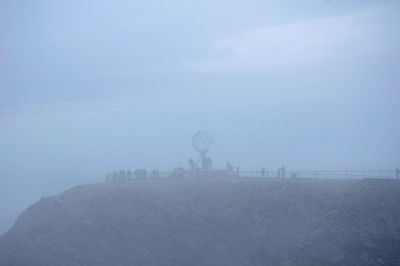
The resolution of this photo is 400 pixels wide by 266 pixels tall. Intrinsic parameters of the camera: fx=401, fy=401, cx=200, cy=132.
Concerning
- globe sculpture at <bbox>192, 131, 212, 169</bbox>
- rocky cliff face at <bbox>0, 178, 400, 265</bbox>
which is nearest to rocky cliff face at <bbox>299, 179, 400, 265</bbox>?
rocky cliff face at <bbox>0, 178, 400, 265</bbox>

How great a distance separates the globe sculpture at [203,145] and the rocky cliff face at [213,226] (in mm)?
10526

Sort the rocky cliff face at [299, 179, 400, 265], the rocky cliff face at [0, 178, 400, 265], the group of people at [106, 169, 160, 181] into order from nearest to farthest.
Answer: the rocky cliff face at [299, 179, 400, 265] < the rocky cliff face at [0, 178, 400, 265] < the group of people at [106, 169, 160, 181]

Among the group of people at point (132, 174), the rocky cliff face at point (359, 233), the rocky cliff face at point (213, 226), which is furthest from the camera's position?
the group of people at point (132, 174)

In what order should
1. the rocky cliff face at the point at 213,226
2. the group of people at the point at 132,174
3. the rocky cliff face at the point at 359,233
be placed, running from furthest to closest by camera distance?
the group of people at the point at 132,174
the rocky cliff face at the point at 213,226
the rocky cliff face at the point at 359,233

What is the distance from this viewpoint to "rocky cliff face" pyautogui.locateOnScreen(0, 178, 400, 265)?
2688cm

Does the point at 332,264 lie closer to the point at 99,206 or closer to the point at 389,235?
the point at 389,235

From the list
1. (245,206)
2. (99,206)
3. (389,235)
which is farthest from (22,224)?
(389,235)

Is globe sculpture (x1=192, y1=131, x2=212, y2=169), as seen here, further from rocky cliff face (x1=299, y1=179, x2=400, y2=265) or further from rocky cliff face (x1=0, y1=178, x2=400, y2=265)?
rocky cliff face (x1=299, y1=179, x2=400, y2=265)

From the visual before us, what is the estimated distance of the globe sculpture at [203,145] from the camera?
180ft

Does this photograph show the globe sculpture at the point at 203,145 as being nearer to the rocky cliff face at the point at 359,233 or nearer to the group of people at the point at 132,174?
the group of people at the point at 132,174

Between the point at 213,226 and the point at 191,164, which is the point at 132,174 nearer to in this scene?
the point at 191,164

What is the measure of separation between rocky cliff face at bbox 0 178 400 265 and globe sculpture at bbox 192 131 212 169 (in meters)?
10.5

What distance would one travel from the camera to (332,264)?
Result: 2500cm

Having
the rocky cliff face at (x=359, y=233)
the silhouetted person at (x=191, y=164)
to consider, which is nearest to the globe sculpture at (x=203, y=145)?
the silhouetted person at (x=191, y=164)
